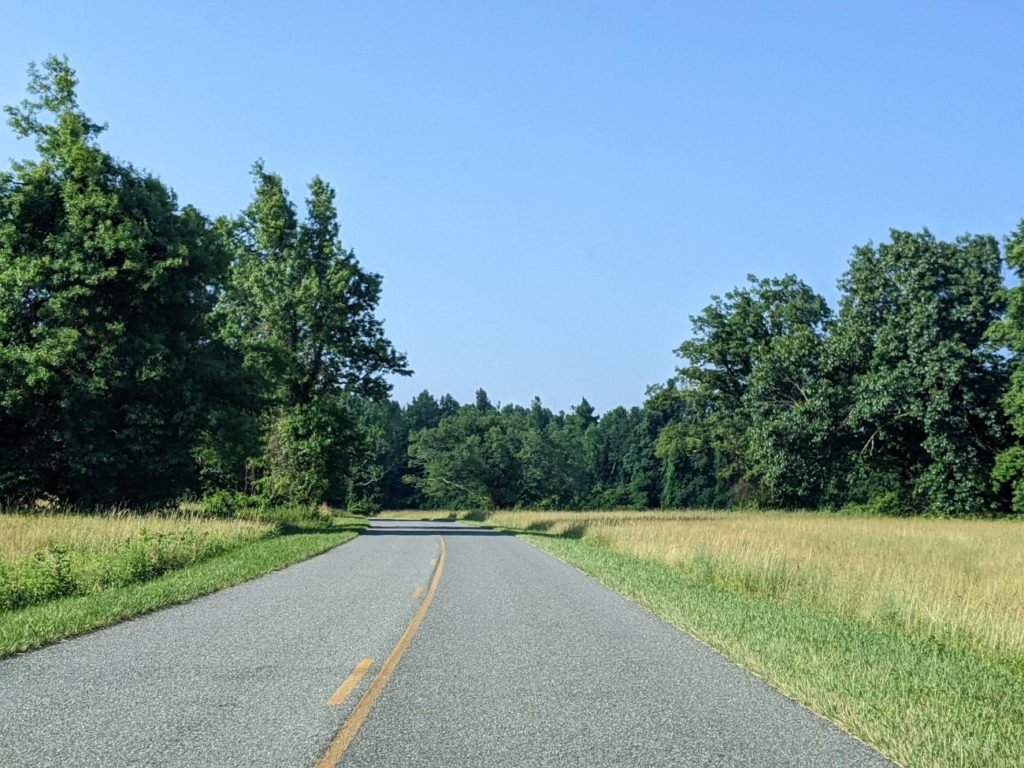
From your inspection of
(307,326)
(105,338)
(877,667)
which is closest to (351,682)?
(877,667)

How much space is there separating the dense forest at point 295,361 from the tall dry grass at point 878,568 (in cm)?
1544

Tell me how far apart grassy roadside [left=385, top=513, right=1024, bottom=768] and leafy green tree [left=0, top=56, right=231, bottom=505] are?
20.5 meters

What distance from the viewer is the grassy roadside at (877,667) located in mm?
5797

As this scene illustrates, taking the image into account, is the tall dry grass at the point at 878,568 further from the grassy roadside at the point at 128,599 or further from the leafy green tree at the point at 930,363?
the leafy green tree at the point at 930,363

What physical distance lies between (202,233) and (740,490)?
49.6 meters

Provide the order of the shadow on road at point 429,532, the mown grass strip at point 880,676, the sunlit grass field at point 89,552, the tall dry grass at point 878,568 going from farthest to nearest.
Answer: the shadow on road at point 429,532
the sunlit grass field at point 89,552
the tall dry grass at point 878,568
the mown grass strip at point 880,676

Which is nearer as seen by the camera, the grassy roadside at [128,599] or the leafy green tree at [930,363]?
the grassy roadside at [128,599]

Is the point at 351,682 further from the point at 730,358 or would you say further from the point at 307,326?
the point at 730,358

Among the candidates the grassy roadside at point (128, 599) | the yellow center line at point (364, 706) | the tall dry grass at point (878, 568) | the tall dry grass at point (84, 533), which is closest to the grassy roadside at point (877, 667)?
the tall dry grass at point (878, 568)

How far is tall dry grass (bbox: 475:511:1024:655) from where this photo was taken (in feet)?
36.1

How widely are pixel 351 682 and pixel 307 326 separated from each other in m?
35.6

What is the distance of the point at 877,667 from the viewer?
8.12m

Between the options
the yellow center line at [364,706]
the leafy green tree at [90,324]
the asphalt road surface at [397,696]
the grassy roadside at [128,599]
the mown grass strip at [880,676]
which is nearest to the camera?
the yellow center line at [364,706]

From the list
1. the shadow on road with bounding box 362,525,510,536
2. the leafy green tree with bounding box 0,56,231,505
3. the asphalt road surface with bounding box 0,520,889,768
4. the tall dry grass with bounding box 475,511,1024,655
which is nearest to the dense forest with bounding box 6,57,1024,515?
the leafy green tree with bounding box 0,56,231,505
